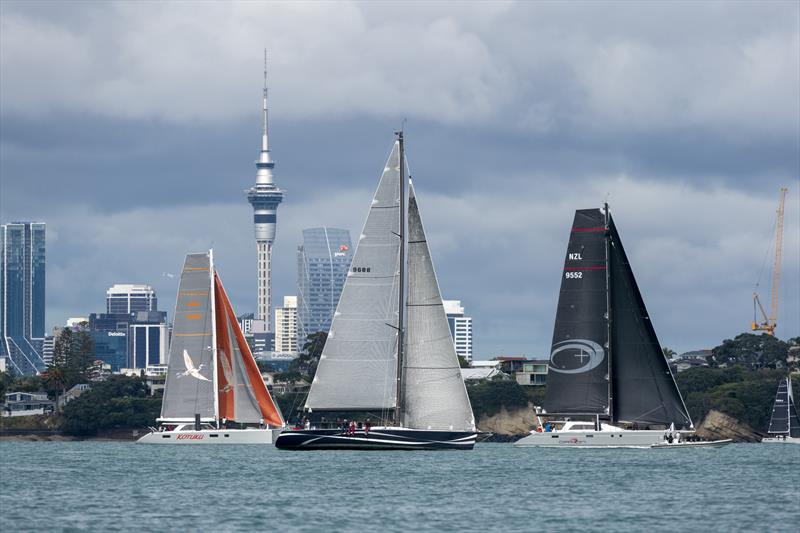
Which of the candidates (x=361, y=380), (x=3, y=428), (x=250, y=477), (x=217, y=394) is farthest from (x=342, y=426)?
(x=3, y=428)

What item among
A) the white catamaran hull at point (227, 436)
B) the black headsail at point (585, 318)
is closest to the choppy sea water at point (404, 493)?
the black headsail at point (585, 318)

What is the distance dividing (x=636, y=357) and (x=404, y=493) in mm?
32247

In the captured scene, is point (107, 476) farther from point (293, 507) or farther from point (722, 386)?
point (722, 386)

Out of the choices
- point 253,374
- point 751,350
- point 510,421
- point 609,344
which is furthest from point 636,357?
point 751,350

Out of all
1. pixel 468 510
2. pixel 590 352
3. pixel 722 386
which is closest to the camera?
pixel 468 510

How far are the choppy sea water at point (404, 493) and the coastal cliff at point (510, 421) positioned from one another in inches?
2875

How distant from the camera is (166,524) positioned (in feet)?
163

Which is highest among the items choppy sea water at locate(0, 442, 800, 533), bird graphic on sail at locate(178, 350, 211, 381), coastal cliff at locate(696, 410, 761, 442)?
bird graphic on sail at locate(178, 350, 211, 381)

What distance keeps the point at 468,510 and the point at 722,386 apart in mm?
106819

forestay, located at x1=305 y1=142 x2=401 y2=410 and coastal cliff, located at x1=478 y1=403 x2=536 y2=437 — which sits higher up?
forestay, located at x1=305 y1=142 x2=401 y2=410

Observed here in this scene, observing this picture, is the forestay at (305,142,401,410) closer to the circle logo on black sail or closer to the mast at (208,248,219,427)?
the circle logo on black sail

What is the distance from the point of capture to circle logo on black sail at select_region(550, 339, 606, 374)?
89500 mm

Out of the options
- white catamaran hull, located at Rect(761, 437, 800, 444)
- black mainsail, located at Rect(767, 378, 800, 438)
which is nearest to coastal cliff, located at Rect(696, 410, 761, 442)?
white catamaran hull, located at Rect(761, 437, 800, 444)

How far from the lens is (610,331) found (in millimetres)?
89375
